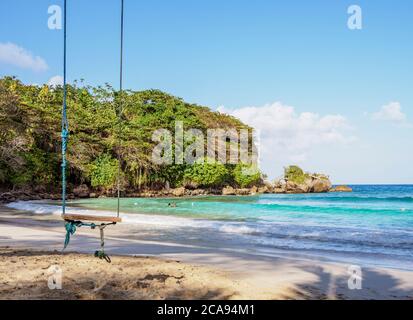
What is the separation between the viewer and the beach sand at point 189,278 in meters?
5.22

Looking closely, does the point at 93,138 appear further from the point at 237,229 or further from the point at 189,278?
the point at 189,278

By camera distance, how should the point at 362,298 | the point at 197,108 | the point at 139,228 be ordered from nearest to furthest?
the point at 362,298, the point at 139,228, the point at 197,108

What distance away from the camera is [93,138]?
4131 cm

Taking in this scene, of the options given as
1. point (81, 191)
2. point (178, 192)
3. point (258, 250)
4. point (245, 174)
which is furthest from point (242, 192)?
point (258, 250)

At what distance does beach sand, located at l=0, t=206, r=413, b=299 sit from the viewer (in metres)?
5.22

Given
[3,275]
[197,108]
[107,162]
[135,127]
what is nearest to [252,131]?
[197,108]

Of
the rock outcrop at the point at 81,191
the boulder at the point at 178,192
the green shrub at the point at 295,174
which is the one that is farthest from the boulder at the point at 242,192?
the rock outcrop at the point at 81,191

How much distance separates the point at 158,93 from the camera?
52.9 meters

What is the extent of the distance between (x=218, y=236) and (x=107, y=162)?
28895 millimetres

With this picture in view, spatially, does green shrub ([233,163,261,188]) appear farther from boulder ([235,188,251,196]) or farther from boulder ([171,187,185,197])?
boulder ([171,187,185,197])

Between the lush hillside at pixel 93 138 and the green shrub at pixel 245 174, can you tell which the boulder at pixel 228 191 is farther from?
the green shrub at pixel 245 174

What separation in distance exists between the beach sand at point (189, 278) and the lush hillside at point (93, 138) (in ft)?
71.4

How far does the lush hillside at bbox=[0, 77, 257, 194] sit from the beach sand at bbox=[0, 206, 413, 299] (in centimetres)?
2178

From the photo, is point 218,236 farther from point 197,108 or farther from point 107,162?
point 197,108
